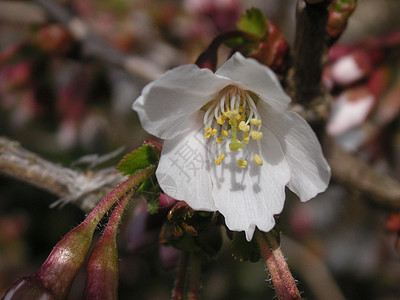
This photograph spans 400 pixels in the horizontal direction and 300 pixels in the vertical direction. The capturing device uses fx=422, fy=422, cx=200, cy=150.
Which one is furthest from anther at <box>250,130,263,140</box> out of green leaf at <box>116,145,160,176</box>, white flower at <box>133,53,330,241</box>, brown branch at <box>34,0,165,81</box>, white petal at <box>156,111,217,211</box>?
brown branch at <box>34,0,165,81</box>

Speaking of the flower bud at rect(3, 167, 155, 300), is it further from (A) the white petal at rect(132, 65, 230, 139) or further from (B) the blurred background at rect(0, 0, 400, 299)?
(B) the blurred background at rect(0, 0, 400, 299)

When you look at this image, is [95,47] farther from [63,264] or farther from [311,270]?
[311,270]

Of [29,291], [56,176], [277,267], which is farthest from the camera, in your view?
[56,176]

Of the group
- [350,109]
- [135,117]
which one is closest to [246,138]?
[350,109]

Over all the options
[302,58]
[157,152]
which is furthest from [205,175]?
[302,58]

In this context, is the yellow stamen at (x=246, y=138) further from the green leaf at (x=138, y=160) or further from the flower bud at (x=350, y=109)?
the flower bud at (x=350, y=109)
